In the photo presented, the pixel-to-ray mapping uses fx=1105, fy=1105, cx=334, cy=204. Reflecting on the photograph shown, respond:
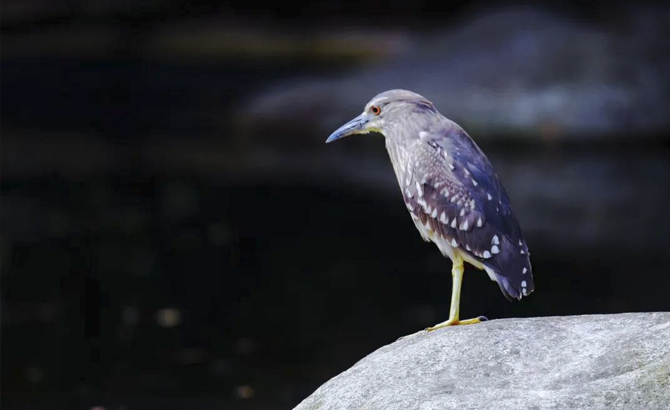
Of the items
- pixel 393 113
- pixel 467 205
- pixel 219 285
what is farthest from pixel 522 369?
pixel 219 285

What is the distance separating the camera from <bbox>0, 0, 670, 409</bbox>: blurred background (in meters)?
6.45

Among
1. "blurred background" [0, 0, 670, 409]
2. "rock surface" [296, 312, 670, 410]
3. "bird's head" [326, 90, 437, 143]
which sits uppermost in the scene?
"blurred background" [0, 0, 670, 409]

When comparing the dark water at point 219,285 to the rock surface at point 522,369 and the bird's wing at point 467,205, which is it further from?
the rock surface at point 522,369

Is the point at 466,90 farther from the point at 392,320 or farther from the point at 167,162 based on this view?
the point at 392,320

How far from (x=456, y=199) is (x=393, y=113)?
1.36ft

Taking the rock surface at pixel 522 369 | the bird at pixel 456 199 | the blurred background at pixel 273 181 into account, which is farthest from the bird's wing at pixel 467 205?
the blurred background at pixel 273 181

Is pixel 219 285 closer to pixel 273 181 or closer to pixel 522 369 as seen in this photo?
pixel 273 181

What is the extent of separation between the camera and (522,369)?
302cm

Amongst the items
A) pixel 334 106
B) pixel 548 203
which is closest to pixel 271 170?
pixel 334 106

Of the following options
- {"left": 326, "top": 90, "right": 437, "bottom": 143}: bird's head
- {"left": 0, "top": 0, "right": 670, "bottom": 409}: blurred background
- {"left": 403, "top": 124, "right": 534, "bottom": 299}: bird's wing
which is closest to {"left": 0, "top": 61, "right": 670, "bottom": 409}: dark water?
{"left": 0, "top": 0, "right": 670, "bottom": 409}: blurred background

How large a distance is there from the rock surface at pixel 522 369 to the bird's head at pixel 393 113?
2.49 feet

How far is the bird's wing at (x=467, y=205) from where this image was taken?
352 cm

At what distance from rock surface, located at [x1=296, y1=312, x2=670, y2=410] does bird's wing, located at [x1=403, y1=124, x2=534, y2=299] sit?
0.24m

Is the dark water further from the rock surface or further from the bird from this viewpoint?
the rock surface
